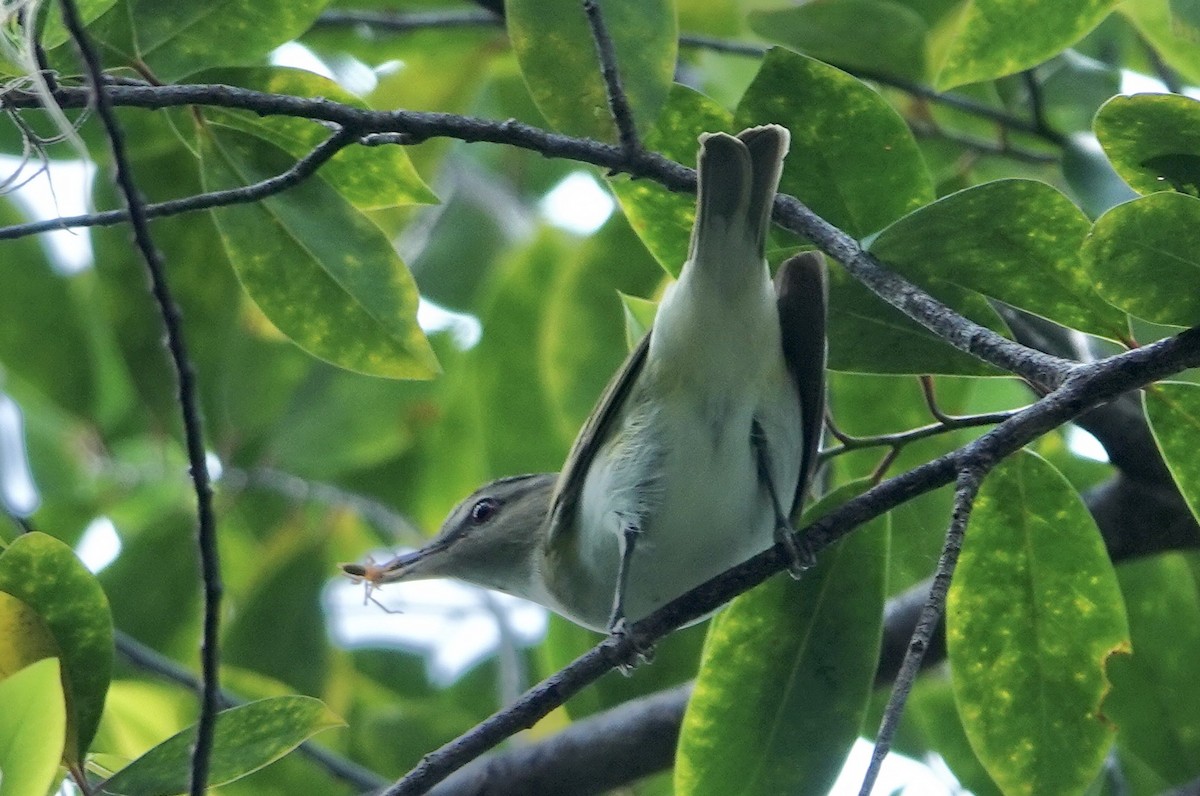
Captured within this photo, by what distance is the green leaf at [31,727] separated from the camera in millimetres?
1986

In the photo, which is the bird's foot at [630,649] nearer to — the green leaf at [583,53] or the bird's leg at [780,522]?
the bird's leg at [780,522]

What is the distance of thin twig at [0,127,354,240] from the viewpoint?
238 cm

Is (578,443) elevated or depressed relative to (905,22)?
depressed

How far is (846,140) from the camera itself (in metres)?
2.64

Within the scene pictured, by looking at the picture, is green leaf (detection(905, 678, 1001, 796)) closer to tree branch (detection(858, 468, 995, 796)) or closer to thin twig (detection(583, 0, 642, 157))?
tree branch (detection(858, 468, 995, 796))

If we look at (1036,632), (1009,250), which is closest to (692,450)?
(1036,632)

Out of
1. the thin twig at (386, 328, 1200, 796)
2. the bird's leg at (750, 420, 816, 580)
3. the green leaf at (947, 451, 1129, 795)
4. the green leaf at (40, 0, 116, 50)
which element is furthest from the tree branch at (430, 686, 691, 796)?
the green leaf at (40, 0, 116, 50)

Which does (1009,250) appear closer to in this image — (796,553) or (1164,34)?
(796,553)

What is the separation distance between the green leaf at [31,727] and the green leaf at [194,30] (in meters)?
1.20

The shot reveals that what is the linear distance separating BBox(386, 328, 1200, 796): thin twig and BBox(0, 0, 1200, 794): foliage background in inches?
4.4

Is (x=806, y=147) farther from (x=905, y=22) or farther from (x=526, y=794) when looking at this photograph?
(x=526, y=794)

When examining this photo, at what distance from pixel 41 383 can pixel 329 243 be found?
180 cm

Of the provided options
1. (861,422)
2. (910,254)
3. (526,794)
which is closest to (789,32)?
(861,422)

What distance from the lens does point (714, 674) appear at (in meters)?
2.71
